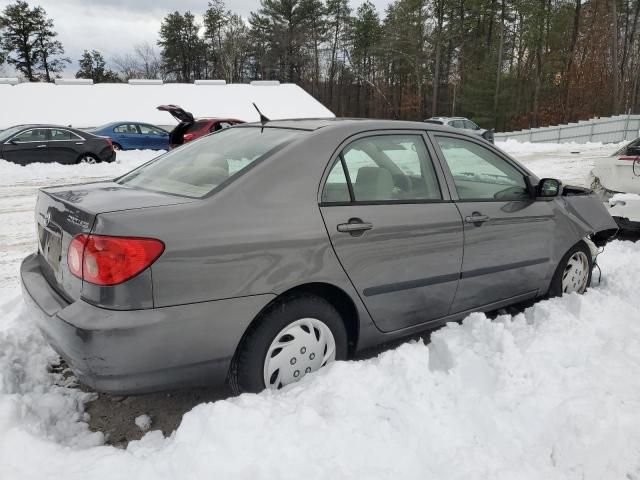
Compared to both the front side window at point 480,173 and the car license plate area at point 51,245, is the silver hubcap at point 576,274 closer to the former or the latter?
the front side window at point 480,173

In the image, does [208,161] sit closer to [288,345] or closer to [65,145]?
[288,345]

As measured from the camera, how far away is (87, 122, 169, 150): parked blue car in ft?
58.3

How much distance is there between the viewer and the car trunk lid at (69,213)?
2.35m

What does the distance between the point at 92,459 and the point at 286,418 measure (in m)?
0.82

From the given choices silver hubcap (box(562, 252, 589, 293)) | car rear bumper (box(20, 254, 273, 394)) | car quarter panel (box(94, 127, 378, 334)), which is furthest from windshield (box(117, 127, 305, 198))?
silver hubcap (box(562, 252, 589, 293))

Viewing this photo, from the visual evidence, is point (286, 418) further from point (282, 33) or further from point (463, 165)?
point (282, 33)

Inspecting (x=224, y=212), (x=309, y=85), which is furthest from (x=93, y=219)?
(x=309, y=85)

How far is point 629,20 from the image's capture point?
42000mm

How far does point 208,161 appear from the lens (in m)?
3.03

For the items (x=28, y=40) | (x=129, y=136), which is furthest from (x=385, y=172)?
(x=28, y=40)

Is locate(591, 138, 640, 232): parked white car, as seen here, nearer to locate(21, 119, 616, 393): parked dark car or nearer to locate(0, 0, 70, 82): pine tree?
locate(21, 119, 616, 393): parked dark car

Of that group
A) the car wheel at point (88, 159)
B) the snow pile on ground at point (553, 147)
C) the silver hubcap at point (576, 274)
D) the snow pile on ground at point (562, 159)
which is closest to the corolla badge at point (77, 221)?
the silver hubcap at point (576, 274)

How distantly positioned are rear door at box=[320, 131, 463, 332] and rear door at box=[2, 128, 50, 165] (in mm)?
13299

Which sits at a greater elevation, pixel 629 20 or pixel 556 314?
pixel 629 20
